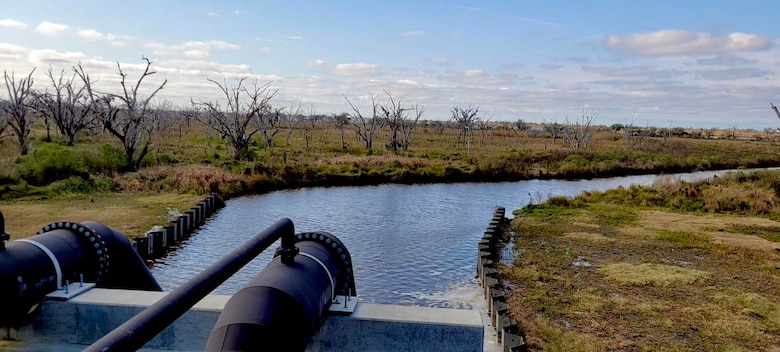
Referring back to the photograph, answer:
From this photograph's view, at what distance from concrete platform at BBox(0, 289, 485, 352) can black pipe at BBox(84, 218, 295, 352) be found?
94.6 inches

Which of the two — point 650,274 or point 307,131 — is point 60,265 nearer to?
point 650,274

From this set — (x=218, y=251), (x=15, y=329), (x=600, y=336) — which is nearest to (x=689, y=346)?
(x=600, y=336)

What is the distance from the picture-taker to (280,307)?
16.1 ft

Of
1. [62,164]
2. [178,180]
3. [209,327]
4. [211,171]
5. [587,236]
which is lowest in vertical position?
[587,236]

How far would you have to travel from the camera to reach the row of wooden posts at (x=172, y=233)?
15188mm

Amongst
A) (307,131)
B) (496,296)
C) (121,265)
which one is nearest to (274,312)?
(121,265)

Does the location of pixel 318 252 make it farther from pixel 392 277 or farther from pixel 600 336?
pixel 392 277

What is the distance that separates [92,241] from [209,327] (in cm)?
227

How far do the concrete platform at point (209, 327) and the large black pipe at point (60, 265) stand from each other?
29cm

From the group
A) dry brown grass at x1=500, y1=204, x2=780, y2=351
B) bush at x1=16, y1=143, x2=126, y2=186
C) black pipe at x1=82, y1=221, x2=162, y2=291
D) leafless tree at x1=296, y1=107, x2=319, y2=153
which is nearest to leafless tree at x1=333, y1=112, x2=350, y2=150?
leafless tree at x1=296, y1=107, x2=319, y2=153

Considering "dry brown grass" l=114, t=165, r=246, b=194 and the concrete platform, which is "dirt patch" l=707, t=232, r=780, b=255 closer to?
the concrete platform

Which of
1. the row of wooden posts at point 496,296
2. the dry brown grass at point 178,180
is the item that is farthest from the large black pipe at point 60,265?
the dry brown grass at point 178,180

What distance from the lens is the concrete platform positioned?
6.66m

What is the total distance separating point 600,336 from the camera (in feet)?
33.3
